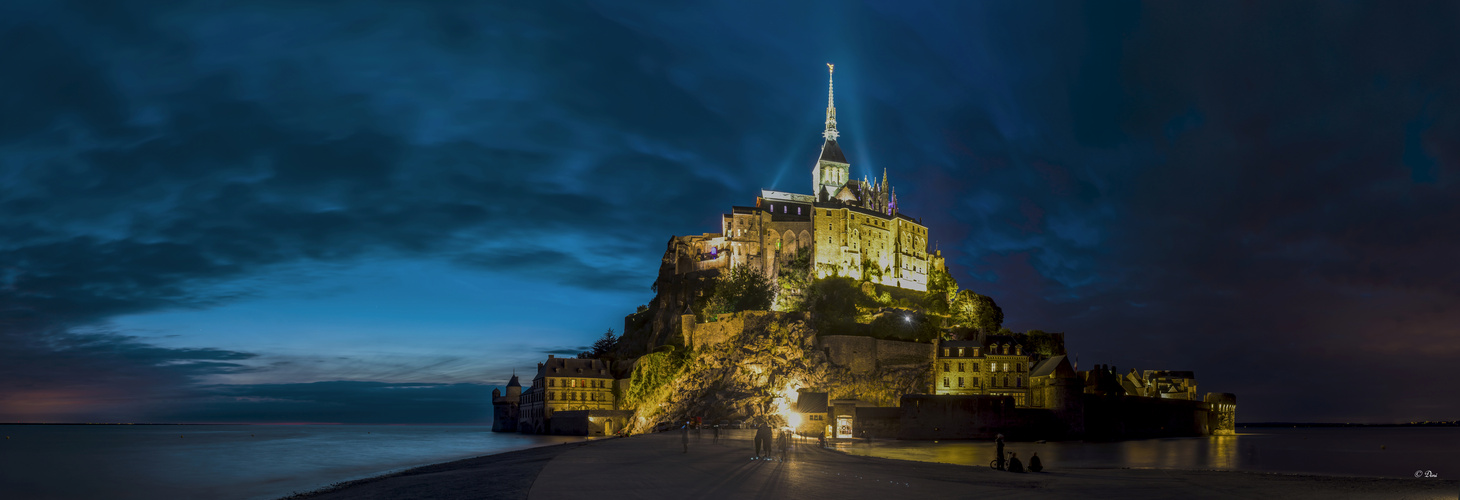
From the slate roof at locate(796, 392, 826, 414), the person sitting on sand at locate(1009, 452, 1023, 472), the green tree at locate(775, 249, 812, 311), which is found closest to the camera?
the person sitting on sand at locate(1009, 452, 1023, 472)

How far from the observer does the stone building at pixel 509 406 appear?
98.0 meters

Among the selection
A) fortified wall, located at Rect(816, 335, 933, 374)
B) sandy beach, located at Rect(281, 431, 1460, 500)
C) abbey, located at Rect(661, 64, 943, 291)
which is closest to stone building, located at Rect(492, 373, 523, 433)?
abbey, located at Rect(661, 64, 943, 291)

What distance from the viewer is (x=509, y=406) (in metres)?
99.4

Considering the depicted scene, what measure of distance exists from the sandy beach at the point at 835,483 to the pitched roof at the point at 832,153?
83.1 meters

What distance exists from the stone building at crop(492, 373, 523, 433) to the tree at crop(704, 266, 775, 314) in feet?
94.3

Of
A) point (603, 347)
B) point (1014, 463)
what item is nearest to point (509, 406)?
point (603, 347)

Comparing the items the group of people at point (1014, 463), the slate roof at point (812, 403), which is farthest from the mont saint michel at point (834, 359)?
the group of people at point (1014, 463)

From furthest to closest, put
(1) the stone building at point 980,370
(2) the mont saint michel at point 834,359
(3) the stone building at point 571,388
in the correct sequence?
1. (3) the stone building at point 571,388
2. (1) the stone building at point 980,370
3. (2) the mont saint michel at point 834,359

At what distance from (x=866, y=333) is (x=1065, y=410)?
18.8m

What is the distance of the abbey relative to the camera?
89.1m

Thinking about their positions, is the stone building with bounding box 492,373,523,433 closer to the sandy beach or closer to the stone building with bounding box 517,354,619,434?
the stone building with bounding box 517,354,619,434

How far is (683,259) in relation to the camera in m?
92.5

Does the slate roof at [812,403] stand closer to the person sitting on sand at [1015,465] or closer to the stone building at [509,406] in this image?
the person sitting on sand at [1015,465]

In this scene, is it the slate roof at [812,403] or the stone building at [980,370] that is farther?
the stone building at [980,370]
